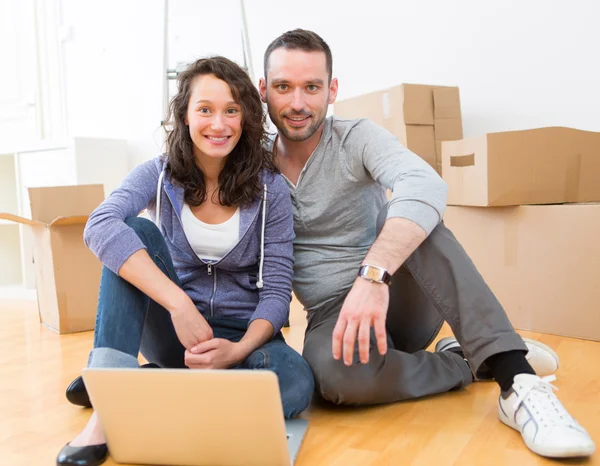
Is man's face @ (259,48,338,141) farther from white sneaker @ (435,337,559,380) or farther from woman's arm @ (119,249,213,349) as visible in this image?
white sneaker @ (435,337,559,380)

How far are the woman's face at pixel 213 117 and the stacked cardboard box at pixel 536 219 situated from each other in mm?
854

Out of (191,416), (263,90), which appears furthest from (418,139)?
(191,416)

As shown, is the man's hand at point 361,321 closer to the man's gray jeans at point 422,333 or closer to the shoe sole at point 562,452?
the man's gray jeans at point 422,333

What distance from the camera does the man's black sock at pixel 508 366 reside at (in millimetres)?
1067

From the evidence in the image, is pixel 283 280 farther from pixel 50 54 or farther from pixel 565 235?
pixel 50 54

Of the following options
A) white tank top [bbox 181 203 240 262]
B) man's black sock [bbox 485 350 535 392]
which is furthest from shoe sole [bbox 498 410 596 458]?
white tank top [bbox 181 203 240 262]

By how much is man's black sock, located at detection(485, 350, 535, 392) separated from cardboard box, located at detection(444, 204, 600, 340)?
0.75 metres

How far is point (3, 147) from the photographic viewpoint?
10.3 ft

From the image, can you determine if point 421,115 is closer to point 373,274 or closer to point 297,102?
point 297,102

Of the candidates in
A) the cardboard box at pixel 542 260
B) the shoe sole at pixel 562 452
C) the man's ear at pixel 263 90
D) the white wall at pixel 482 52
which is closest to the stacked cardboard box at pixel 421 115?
the white wall at pixel 482 52

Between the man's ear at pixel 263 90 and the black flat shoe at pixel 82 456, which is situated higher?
the man's ear at pixel 263 90

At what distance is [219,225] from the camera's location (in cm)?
123

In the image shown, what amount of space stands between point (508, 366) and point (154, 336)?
62 centimetres

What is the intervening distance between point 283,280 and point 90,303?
44.6 inches
